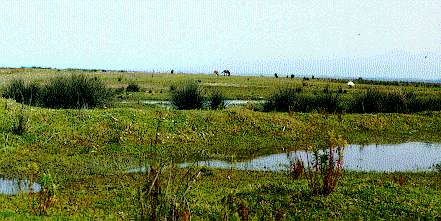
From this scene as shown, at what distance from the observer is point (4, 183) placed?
1834 cm

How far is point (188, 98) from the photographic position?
124ft

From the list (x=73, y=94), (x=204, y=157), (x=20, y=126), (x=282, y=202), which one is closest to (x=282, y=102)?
(x=73, y=94)

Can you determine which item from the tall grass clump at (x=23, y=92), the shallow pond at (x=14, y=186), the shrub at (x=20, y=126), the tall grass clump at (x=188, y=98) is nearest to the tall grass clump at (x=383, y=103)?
the tall grass clump at (x=188, y=98)

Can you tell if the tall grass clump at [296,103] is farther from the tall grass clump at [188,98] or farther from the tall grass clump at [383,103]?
the tall grass clump at [188,98]

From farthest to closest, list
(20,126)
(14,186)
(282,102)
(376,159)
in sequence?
(282,102) → (376,159) → (20,126) → (14,186)

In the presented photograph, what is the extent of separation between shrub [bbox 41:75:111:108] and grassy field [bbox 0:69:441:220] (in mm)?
3276

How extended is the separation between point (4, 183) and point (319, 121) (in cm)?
1985

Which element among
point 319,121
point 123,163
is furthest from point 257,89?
point 123,163

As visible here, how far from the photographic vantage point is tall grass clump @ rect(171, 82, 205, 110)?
123 feet

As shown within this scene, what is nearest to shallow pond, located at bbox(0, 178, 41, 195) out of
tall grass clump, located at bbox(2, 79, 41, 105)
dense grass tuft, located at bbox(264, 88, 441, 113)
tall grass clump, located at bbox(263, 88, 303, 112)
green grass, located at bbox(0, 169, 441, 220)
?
green grass, located at bbox(0, 169, 441, 220)

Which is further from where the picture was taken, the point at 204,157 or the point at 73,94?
the point at 73,94

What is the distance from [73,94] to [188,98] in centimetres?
763

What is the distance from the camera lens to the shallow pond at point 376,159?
22.8 metres

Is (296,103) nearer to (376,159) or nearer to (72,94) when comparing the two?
(376,159)
